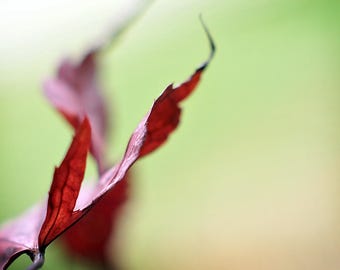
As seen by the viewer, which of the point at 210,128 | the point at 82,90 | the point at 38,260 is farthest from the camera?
the point at 210,128

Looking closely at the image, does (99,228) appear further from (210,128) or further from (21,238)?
(210,128)

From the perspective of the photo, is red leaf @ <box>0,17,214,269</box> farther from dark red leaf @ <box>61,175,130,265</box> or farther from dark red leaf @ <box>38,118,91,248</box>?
dark red leaf @ <box>61,175,130,265</box>

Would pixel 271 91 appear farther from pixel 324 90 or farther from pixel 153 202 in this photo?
pixel 153 202

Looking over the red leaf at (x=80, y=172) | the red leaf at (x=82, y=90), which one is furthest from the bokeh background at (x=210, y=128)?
the red leaf at (x=80, y=172)

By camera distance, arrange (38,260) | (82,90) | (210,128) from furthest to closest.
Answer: (210,128), (82,90), (38,260)

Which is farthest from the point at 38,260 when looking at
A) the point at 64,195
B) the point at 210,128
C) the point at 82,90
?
the point at 210,128

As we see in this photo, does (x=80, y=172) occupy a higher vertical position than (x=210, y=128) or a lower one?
higher

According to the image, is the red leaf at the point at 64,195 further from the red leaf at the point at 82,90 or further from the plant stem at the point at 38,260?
the red leaf at the point at 82,90
